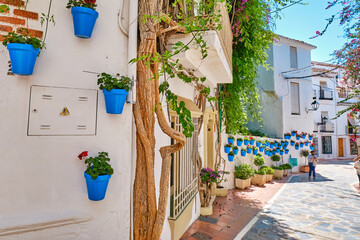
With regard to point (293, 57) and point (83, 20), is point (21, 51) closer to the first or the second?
point (83, 20)

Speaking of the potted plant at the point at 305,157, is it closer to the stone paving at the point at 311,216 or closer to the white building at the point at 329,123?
the stone paving at the point at 311,216

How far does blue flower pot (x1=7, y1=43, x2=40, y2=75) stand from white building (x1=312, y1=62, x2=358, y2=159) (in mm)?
25369

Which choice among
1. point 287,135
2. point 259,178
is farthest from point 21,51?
point 287,135

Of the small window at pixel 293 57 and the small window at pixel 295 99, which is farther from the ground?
the small window at pixel 293 57

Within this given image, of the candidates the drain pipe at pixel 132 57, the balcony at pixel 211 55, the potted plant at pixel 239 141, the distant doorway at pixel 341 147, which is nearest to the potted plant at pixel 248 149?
the potted plant at pixel 239 141

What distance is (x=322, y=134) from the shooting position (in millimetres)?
22453

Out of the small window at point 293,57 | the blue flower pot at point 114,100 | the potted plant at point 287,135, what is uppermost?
the small window at point 293,57

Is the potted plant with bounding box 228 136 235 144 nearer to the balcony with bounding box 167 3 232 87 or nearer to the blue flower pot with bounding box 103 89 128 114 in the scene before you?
the balcony with bounding box 167 3 232 87

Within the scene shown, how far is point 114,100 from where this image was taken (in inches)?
83.2

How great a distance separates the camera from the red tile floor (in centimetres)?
438

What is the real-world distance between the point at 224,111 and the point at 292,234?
194 inches

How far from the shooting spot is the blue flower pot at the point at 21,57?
177 cm

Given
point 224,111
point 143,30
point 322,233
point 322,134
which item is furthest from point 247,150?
point 322,134

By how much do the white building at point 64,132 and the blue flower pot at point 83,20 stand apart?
15 centimetres
